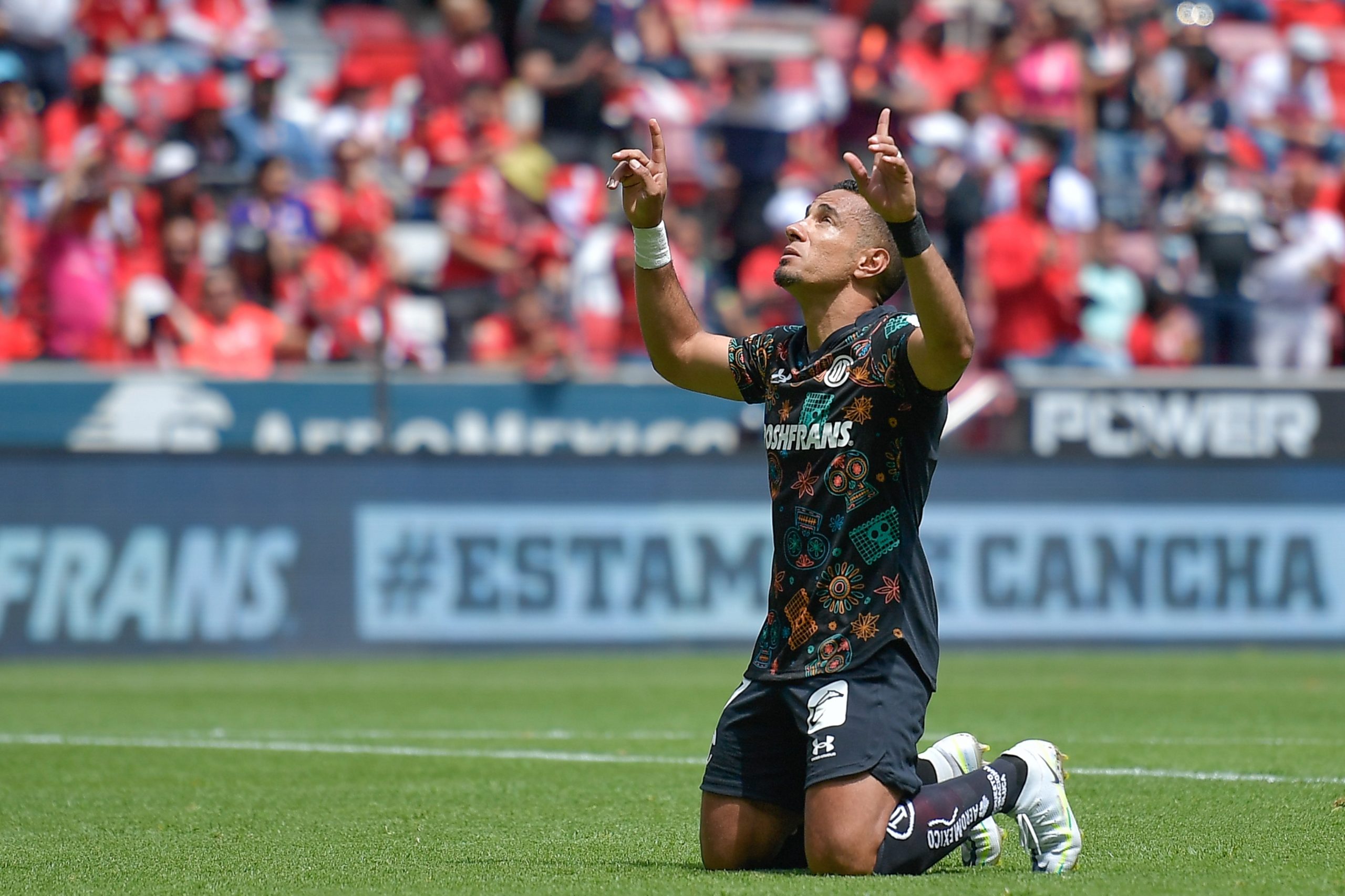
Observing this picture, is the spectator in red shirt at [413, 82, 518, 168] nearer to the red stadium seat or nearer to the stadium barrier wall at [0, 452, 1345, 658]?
the red stadium seat

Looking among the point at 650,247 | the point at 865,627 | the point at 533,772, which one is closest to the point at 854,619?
the point at 865,627

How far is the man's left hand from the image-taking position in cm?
496

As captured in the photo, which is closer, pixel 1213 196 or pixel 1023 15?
pixel 1213 196

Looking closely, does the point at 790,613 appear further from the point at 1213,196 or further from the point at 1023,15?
the point at 1023,15

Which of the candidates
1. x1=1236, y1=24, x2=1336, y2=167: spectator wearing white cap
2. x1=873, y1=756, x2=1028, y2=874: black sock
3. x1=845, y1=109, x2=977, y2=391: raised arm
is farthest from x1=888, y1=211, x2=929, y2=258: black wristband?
x1=1236, y1=24, x2=1336, y2=167: spectator wearing white cap

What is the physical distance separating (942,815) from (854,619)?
1.87 ft

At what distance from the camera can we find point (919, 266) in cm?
503

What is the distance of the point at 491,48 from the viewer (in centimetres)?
1780

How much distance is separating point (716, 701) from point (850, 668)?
A: 18.5 ft

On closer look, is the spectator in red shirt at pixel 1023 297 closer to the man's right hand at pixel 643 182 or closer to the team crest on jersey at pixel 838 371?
the man's right hand at pixel 643 182

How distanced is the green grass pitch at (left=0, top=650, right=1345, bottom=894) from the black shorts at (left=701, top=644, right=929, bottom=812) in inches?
11.7

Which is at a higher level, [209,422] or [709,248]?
[709,248]

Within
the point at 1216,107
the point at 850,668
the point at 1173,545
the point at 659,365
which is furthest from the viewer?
the point at 1216,107

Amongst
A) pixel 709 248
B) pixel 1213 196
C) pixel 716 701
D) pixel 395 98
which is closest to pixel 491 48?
pixel 395 98
